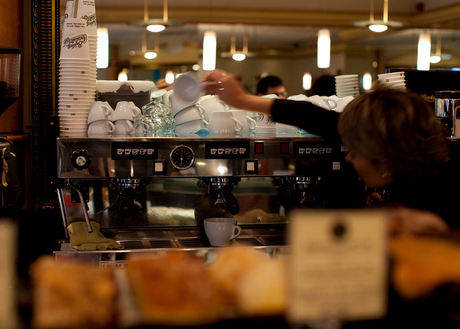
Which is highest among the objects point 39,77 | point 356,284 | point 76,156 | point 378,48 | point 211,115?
point 378,48

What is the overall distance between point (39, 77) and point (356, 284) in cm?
187

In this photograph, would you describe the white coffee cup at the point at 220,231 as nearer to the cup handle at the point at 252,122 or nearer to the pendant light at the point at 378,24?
the cup handle at the point at 252,122

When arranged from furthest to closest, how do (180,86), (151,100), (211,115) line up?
1. (151,100)
2. (211,115)
3. (180,86)

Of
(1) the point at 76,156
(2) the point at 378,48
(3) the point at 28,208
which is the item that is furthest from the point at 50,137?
(2) the point at 378,48

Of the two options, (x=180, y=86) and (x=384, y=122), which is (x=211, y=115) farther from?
(x=384, y=122)

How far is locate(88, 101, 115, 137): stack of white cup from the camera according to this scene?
170 centimetres

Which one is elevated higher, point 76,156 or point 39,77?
point 39,77

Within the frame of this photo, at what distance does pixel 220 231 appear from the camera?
5.94 ft

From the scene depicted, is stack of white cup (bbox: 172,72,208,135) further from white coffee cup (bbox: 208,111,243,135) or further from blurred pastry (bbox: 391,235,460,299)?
blurred pastry (bbox: 391,235,460,299)

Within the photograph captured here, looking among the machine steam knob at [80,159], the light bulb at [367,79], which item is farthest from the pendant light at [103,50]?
the light bulb at [367,79]

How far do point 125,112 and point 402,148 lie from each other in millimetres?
992

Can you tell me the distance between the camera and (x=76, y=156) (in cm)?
161

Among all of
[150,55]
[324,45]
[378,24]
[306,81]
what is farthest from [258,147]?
[306,81]

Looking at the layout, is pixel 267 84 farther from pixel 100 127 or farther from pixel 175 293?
pixel 175 293
